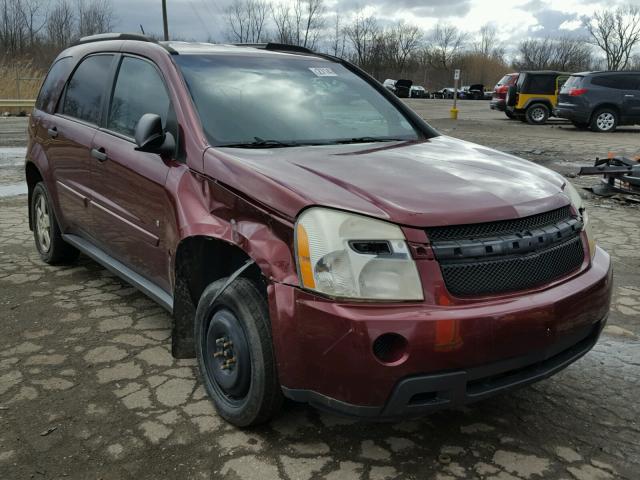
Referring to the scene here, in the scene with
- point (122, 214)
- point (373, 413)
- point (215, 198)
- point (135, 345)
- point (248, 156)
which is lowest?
point (135, 345)

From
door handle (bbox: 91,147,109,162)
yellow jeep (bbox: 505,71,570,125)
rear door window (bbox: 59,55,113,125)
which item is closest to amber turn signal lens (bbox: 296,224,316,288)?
door handle (bbox: 91,147,109,162)

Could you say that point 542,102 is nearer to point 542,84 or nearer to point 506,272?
point 542,84

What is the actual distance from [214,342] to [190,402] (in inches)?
16.9

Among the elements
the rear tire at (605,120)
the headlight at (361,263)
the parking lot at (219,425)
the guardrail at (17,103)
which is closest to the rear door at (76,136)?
the parking lot at (219,425)

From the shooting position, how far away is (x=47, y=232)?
5.12m

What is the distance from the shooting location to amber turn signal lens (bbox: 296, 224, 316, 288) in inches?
90.5

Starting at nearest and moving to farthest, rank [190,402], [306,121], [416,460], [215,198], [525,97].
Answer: [416,460] → [215,198] → [190,402] → [306,121] → [525,97]

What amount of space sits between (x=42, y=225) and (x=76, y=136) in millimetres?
1307

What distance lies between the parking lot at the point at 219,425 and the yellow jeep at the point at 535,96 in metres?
19.3

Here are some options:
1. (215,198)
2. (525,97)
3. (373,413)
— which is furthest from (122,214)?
(525,97)

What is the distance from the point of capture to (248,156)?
2855mm

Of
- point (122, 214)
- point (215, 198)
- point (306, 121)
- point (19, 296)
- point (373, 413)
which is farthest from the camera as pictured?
point (19, 296)

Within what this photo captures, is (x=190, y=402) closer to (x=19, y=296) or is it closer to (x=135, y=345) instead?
(x=135, y=345)

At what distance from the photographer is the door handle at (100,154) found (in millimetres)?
3797
